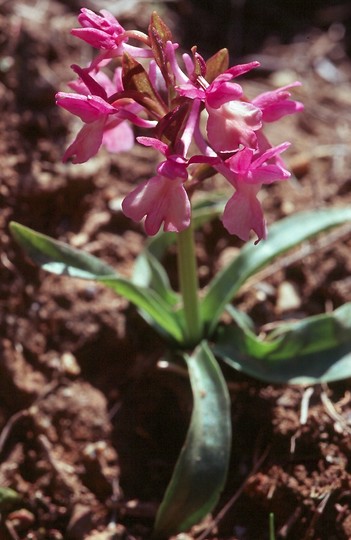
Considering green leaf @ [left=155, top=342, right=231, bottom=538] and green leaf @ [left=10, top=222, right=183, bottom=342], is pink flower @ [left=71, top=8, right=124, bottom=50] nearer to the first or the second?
green leaf @ [left=10, top=222, right=183, bottom=342]

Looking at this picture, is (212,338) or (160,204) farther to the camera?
(212,338)

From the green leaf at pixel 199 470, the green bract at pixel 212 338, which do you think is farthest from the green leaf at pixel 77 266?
the green leaf at pixel 199 470

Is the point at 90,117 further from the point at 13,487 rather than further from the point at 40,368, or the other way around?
the point at 13,487

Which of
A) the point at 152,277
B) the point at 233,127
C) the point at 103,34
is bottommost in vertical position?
the point at 152,277

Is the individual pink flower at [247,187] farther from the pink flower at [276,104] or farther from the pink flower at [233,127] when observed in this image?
the pink flower at [276,104]

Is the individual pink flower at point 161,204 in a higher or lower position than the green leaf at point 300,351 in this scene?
higher

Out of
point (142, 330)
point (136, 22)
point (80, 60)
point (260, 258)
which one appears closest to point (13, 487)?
point (142, 330)

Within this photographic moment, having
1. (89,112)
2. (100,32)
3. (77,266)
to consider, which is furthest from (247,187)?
(77,266)

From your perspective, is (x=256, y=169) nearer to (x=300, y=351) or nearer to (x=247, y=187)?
(x=247, y=187)
